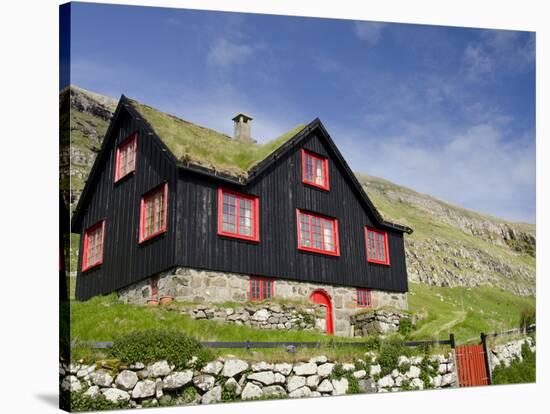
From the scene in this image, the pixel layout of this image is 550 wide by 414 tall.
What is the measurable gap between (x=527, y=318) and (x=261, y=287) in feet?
26.8

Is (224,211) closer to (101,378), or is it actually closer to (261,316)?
(261,316)

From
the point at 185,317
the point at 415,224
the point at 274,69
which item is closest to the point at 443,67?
the point at 274,69

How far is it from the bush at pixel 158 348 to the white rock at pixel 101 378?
0.40m

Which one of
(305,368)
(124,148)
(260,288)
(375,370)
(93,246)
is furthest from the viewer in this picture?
(93,246)

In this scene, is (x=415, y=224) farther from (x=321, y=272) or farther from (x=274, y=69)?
(x=274, y=69)

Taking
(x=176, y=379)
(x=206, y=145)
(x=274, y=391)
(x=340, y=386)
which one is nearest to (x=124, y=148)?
(x=206, y=145)

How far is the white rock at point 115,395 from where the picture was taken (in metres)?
11.0

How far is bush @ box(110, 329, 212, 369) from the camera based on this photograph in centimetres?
1136

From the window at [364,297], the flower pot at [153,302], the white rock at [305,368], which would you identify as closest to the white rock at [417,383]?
the white rock at [305,368]

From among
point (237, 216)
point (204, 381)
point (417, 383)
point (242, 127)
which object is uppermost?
point (242, 127)

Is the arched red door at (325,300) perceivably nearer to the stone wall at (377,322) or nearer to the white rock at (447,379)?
the stone wall at (377,322)

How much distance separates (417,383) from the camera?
15.1 meters

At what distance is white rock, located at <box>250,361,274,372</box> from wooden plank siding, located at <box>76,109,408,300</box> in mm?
3722
